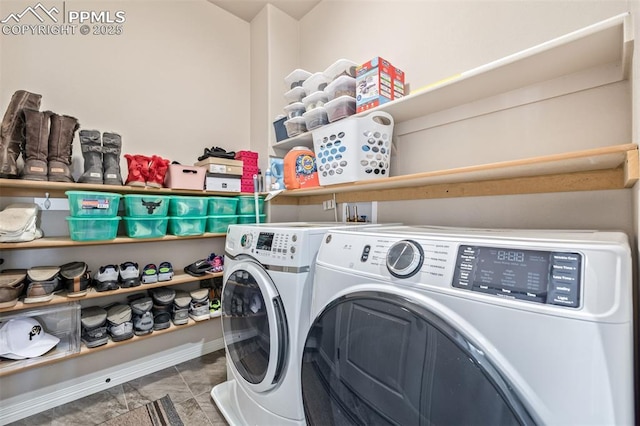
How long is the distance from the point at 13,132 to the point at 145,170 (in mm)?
576

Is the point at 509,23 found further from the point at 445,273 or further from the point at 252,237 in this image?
the point at 252,237

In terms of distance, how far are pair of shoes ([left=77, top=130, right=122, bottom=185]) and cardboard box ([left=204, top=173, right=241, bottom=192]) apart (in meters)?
0.51

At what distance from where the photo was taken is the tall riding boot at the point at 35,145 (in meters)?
1.38

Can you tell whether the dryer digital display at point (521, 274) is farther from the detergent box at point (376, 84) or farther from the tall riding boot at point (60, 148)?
the tall riding boot at point (60, 148)

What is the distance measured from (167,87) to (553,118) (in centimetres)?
235

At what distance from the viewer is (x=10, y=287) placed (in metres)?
1.32

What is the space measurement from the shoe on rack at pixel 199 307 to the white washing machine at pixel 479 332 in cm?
138

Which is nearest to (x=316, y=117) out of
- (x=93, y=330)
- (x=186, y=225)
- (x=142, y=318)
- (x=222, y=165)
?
(x=222, y=165)

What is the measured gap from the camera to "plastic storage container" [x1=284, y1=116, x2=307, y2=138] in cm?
186

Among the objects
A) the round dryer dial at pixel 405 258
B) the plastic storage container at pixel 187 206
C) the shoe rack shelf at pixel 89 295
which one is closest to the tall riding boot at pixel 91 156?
the plastic storage container at pixel 187 206

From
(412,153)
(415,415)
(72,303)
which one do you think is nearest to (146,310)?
(72,303)

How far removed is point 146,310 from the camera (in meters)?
1.72

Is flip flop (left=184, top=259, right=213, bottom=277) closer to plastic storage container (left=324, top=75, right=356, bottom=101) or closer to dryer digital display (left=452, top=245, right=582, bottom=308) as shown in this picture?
plastic storage container (left=324, top=75, right=356, bottom=101)

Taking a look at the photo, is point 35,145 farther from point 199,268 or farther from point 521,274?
point 521,274
